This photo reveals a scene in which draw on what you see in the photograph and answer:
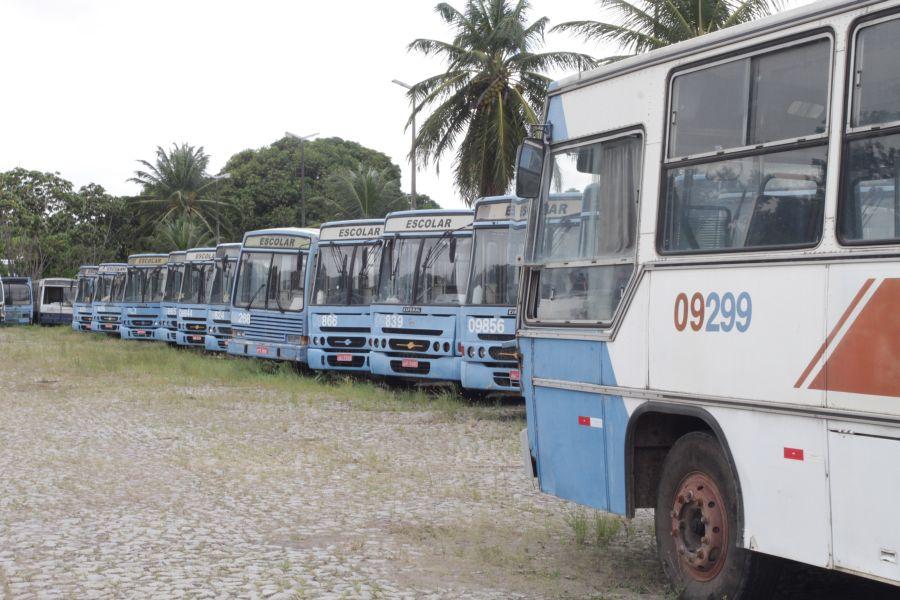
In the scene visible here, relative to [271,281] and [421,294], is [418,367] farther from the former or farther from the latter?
[271,281]

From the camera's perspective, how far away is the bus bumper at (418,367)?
61.5 feet

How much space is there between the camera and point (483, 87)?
37188 mm

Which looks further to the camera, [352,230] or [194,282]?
[194,282]

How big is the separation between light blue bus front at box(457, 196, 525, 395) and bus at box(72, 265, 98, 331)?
33751 millimetres

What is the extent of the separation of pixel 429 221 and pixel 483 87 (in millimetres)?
18332

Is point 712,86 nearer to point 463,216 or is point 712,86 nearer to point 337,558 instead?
point 337,558

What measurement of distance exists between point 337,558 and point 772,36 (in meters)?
4.20

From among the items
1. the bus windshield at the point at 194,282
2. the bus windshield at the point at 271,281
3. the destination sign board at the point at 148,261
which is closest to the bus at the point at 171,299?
the destination sign board at the point at 148,261

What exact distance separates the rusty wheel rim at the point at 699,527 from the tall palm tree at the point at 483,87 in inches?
1168

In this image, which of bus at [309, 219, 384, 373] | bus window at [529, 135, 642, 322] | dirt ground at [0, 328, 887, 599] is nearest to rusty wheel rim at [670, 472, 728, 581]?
dirt ground at [0, 328, 887, 599]

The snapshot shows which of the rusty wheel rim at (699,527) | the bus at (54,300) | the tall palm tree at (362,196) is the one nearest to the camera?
the rusty wheel rim at (699,527)

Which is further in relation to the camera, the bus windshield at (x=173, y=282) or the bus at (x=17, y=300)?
the bus at (x=17, y=300)

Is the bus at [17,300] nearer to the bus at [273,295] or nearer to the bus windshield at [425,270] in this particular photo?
the bus at [273,295]

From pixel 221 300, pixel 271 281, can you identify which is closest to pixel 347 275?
pixel 271 281
